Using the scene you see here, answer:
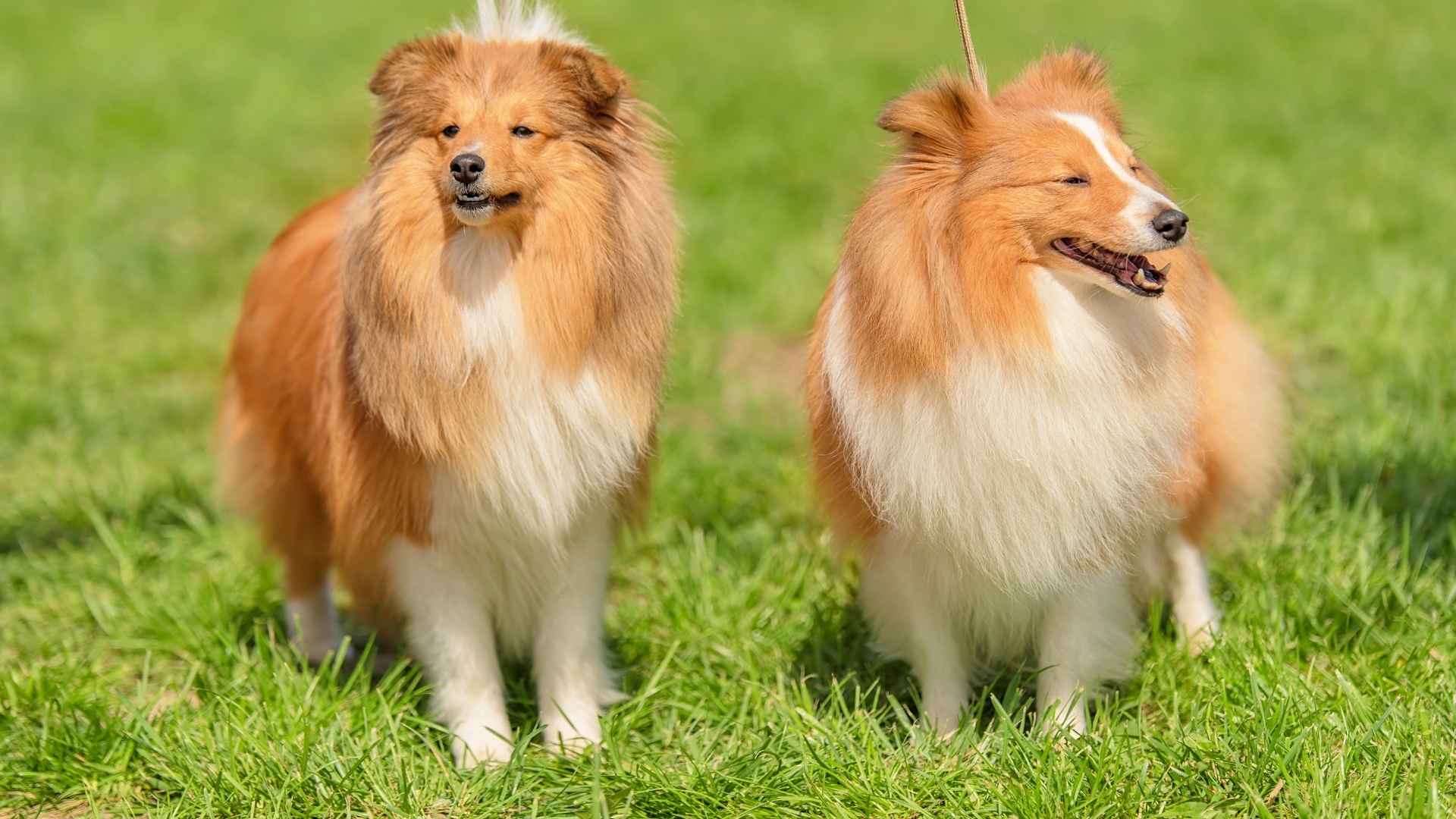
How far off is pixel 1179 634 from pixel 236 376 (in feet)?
10.5

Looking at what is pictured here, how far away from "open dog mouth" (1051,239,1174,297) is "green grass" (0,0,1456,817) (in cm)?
70

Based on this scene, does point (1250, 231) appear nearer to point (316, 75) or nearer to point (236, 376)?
point (236, 376)

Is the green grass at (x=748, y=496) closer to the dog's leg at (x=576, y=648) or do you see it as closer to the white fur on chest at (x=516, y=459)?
the dog's leg at (x=576, y=648)

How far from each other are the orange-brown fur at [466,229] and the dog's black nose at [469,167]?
41mm

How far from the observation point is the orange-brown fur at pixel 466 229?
11.4 ft

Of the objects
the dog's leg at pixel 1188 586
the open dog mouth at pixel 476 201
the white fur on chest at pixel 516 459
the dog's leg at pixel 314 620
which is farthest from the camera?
the dog's leg at pixel 314 620

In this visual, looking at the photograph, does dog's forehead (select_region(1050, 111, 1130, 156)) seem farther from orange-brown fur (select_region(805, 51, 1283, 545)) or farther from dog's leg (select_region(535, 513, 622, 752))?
dog's leg (select_region(535, 513, 622, 752))

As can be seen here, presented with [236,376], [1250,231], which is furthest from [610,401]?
[1250,231]

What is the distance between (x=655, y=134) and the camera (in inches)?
150

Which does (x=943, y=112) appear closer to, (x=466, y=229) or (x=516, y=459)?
(x=466, y=229)

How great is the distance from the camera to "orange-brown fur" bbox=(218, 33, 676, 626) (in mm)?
3484

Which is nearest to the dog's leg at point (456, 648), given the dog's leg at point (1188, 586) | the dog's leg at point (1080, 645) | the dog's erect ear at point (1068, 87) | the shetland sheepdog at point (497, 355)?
the shetland sheepdog at point (497, 355)

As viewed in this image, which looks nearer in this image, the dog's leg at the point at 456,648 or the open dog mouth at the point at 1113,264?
the open dog mouth at the point at 1113,264

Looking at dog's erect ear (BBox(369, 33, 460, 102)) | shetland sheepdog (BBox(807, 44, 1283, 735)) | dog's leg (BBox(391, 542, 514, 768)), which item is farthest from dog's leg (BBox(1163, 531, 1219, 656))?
dog's erect ear (BBox(369, 33, 460, 102))
